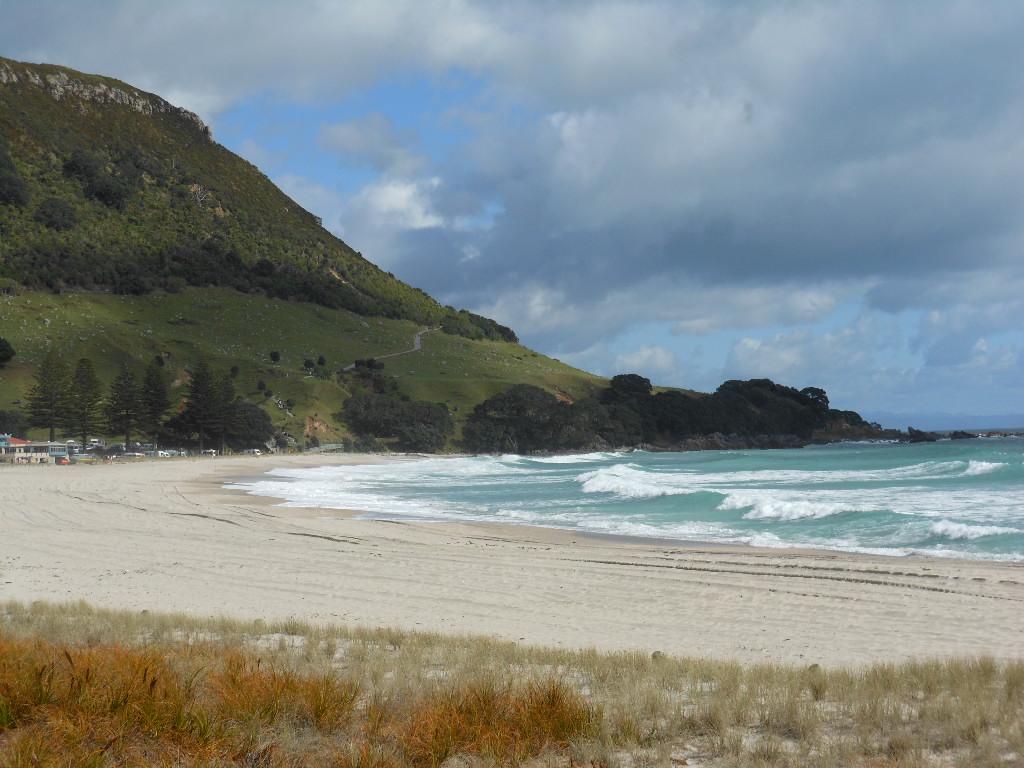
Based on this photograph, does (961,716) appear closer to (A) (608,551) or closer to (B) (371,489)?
(A) (608,551)

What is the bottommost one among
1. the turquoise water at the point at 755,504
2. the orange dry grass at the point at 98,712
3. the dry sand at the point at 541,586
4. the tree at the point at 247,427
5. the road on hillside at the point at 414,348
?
the dry sand at the point at 541,586

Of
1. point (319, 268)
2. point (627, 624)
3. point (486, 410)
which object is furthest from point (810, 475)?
point (319, 268)

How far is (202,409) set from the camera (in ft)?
253

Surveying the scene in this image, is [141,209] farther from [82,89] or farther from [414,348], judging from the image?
[414,348]

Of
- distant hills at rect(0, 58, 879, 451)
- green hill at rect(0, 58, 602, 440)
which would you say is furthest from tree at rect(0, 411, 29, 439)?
green hill at rect(0, 58, 602, 440)

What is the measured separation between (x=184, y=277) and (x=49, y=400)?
5715 centimetres

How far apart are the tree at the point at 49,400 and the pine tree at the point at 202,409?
379 inches

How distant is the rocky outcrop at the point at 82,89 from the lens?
534ft

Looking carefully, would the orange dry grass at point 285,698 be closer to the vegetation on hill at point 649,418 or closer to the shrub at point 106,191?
the vegetation on hill at point 649,418

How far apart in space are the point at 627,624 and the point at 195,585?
21.4 feet

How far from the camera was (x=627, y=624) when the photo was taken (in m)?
10.9

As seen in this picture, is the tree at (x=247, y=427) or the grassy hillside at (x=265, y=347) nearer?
the tree at (x=247, y=427)

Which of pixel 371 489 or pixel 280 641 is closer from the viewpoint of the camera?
pixel 280 641

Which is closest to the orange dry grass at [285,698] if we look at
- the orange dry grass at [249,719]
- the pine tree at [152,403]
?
Answer: the orange dry grass at [249,719]
